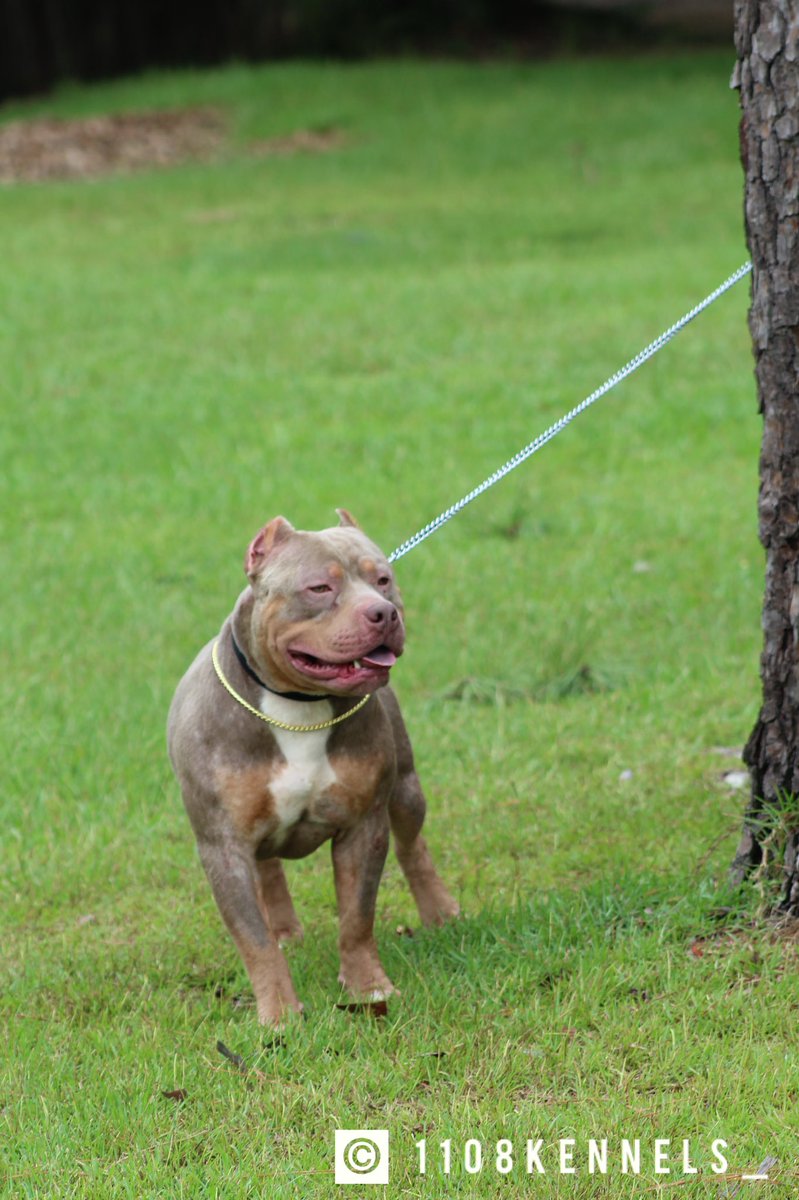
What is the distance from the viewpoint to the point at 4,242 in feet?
57.9

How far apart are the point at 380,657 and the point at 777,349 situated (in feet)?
4.65

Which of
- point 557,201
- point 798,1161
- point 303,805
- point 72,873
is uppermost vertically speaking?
point 303,805

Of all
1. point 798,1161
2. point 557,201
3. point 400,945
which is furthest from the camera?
point 557,201

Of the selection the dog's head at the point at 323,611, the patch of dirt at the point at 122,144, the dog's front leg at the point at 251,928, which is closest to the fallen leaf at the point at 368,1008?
the dog's front leg at the point at 251,928

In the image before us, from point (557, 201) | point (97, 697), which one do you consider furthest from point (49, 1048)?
point (557, 201)

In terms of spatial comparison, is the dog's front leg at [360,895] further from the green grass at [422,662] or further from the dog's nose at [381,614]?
the dog's nose at [381,614]

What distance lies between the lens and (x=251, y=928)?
4199 millimetres

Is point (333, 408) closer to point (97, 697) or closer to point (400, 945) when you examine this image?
point (97, 697)

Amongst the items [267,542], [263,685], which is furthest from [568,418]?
[263,685]

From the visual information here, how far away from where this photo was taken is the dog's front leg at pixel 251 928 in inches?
165

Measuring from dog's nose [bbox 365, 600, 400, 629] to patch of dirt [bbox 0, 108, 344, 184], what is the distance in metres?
19.3

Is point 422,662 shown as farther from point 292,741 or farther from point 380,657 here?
point 380,657

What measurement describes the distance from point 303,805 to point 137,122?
22.2 m

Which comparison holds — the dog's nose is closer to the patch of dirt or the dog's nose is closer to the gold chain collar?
the gold chain collar
